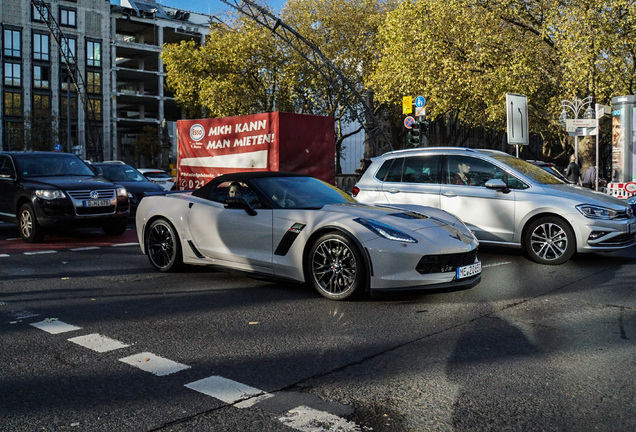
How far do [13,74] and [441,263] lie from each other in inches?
2507

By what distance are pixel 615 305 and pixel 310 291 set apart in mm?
3006

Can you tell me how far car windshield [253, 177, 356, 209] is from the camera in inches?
277

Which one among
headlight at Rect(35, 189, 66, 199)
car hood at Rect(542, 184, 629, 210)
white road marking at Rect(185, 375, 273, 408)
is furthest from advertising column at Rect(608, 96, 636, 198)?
white road marking at Rect(185, 375, 273, 408)

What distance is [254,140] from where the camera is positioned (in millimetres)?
12953

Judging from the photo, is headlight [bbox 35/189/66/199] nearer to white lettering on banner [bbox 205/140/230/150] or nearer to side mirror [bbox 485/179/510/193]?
white lettering on banner [bbox 205/140/230/150]

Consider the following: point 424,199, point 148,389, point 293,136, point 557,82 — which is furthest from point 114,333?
point 557,82

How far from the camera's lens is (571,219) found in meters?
8.62

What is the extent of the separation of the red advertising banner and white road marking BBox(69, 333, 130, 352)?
7803 mm

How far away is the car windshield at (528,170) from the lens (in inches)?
369

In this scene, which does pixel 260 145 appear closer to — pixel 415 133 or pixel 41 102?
pixel 415 133

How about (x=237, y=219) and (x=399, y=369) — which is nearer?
(x=399, y=369)

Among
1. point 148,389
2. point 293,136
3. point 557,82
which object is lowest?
point 148,389

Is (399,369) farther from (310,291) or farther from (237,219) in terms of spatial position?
(237,219)

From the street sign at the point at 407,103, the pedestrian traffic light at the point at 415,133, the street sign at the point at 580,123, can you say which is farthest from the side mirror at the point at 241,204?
the street sign at the point at 580,123
